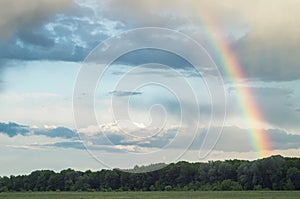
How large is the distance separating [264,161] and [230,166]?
11.7m

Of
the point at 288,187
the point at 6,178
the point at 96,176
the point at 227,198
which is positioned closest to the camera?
the point at 227,198

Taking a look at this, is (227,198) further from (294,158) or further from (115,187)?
(115,187)

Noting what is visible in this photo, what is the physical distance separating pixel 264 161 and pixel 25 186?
66.2 metres

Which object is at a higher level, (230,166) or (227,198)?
(230,166)

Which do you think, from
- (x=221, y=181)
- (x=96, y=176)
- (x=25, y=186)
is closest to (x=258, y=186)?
(x=221, y=181)

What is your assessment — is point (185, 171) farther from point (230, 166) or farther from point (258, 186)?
point (258, 186)

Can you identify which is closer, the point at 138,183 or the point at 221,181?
the point at 221,181

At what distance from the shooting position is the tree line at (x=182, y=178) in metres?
107

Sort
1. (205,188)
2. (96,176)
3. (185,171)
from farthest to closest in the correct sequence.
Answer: (96,176)
(185,171)
(205,188)

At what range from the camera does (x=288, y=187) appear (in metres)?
103

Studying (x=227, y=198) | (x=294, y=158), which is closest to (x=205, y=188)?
(x=294, y=158)

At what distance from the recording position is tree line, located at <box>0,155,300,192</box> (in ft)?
351

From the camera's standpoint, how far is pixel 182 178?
128 meters

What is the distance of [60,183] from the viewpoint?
473 feet
